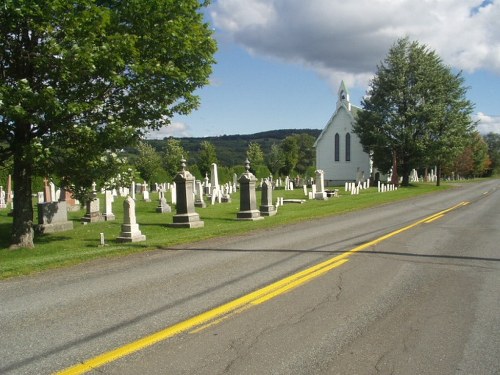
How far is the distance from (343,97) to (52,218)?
5567 cm

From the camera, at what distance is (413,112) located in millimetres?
43188

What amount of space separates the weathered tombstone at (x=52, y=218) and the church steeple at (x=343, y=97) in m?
52.7

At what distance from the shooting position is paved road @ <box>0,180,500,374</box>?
4098 millimetres

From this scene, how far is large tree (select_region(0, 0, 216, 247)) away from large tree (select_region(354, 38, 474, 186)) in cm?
3402

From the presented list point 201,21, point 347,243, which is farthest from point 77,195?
point 347,243

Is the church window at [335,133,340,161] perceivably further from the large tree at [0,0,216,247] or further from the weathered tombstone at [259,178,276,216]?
the large tree at [0,0,216,247]

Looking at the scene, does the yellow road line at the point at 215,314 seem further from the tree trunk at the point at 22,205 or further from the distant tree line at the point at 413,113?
the distant tree line at the point at 413,113

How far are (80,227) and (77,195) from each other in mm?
4241

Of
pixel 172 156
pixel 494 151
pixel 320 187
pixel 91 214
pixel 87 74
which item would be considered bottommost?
pixel 91 214

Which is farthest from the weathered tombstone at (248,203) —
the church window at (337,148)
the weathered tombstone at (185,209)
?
the church window at (337,148)

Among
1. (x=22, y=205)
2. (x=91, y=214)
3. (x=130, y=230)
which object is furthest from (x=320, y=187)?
(x=22, y=205)

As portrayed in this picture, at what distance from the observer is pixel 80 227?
17594mm

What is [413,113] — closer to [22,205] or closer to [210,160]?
[210,160]

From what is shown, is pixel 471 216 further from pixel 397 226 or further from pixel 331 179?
pixel 331 179
